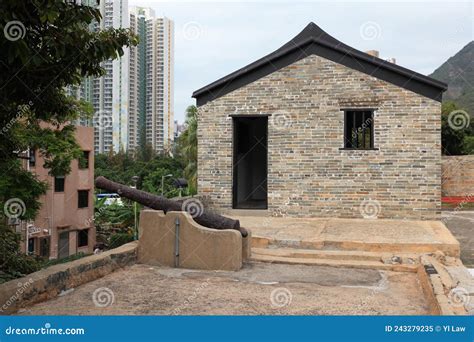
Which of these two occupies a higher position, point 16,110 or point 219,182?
point 16,110

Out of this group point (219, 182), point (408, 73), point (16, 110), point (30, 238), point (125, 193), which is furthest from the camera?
point (30, 238)

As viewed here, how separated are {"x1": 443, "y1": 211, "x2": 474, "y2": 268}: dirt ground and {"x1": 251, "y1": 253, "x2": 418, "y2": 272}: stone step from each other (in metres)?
1.58

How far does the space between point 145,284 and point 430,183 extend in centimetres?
756

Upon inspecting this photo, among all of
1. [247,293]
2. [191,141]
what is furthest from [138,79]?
[247,293]

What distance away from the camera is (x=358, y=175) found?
39.3ft

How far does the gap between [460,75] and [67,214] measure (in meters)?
36.5

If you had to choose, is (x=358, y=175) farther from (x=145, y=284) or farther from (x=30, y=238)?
(x=30, y=238)

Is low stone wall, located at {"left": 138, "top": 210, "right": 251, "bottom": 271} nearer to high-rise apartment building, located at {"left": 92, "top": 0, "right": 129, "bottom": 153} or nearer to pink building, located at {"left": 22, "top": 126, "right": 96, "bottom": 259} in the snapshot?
high-rise apartment building, located at {"left": 92, "top": 0, "right": 129, "bottom": 153}

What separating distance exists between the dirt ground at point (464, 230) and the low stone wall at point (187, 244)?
13.2 feet

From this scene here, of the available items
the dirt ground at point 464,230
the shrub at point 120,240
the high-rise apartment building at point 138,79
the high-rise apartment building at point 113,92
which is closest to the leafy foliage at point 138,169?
the high-rise apartment building at point 138,79

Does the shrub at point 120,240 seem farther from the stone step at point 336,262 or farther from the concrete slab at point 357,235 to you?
the stone step at point 336,262

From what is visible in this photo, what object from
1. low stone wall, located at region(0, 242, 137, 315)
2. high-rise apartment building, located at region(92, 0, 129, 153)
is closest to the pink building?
high-rise apartment building, located at region(92, 0, 129, 153)

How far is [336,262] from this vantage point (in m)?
7.93

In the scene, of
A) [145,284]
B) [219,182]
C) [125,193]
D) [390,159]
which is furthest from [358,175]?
[145,284]
